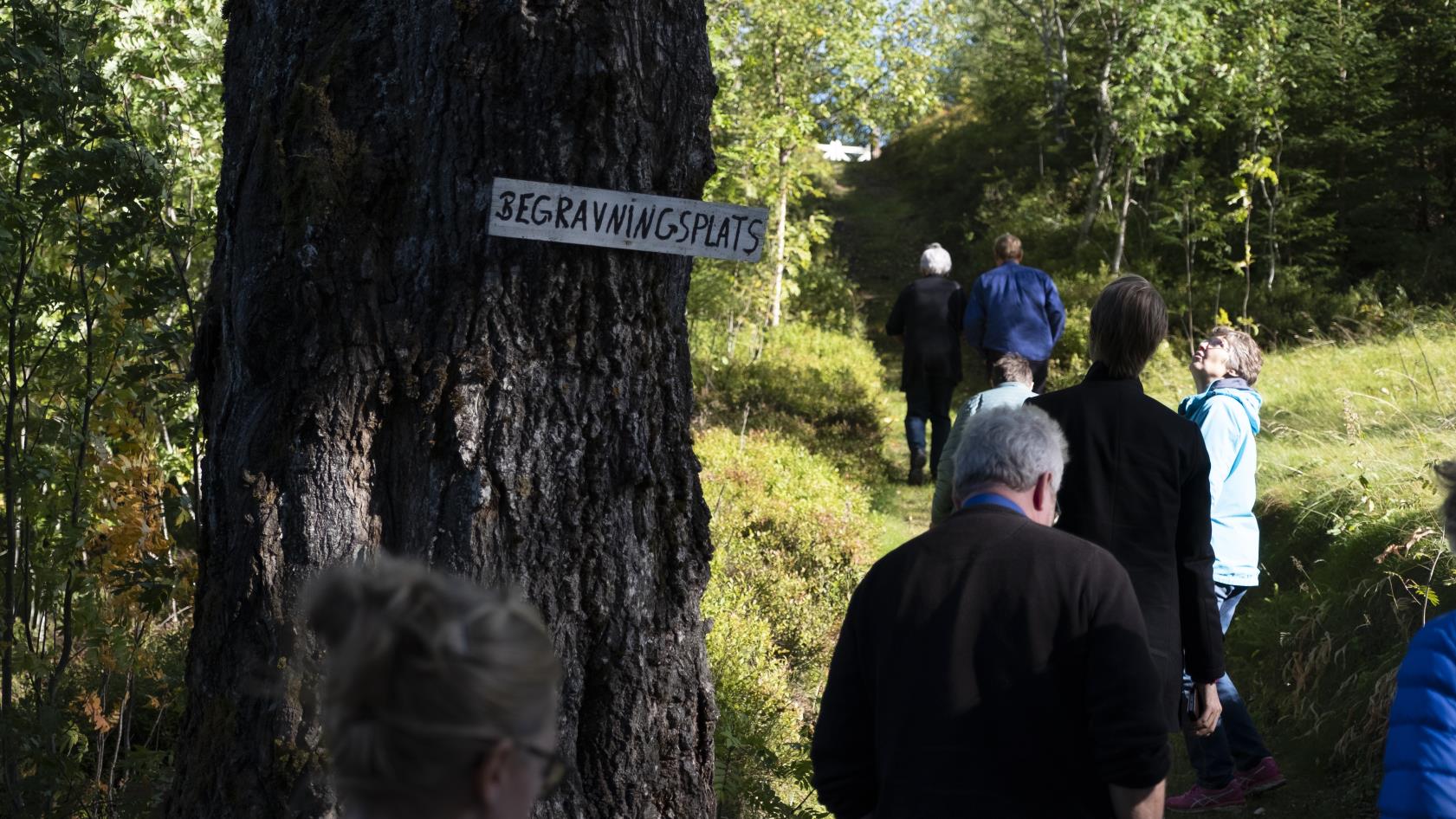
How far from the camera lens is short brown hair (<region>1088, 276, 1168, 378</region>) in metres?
4.00

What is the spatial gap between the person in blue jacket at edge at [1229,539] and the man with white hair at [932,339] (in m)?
4.75

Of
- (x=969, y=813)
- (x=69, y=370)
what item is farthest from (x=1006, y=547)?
(x=69, y=370)

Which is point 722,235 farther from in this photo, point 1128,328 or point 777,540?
point 777,540

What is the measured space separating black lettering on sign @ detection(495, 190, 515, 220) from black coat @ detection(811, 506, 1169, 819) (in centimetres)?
124

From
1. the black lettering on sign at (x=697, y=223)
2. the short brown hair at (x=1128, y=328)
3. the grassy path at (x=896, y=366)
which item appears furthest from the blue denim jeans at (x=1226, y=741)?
the black lettering on sign at (x=697, y=223)

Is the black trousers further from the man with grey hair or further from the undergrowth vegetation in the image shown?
the man with grey hair

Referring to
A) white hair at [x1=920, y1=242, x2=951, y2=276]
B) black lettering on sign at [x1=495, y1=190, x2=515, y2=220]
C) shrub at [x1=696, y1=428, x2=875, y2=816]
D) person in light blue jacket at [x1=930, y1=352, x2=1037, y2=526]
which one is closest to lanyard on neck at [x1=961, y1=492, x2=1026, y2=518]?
black lettering on sign at [x1=495, y1=190, x2=515, y2=220]

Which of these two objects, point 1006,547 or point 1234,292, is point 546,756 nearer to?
point 1006,547

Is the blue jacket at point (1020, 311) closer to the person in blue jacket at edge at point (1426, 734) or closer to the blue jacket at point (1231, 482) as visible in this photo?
the blue jacket at point (1231, 482)

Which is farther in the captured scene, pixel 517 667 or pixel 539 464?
pixel 539 464

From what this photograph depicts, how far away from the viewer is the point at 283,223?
2.94m

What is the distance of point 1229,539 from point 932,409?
567cm

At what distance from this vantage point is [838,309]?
23.4m

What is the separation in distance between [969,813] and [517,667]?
149 cm
